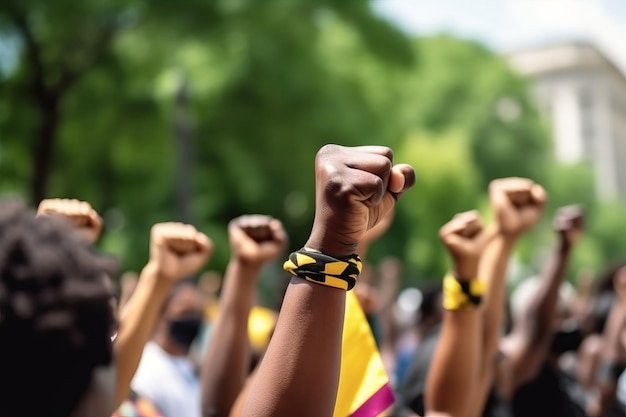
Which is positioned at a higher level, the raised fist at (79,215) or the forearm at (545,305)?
the raised fist at (79,215)

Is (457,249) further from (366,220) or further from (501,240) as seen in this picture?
(366,220)

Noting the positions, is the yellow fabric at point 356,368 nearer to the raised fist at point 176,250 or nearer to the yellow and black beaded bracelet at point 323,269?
the yellow and black beaded bracelet at point 323,269

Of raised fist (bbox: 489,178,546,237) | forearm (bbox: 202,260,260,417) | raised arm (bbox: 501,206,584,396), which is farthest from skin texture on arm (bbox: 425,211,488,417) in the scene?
raised arm (bbox: 501,206,584,396)

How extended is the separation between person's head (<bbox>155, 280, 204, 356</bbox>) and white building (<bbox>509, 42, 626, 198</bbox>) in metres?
79.1

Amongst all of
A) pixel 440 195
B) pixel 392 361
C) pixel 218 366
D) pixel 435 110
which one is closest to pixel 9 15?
pixel 392 361

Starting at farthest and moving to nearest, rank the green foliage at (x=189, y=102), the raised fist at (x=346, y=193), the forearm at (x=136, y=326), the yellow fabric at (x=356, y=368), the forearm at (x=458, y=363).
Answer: the green foliage at (x=189, y=102), the forearm at (x=458, y=363), the forearm at (x=136, y=326), the yellow fabric at (x=356, y=368), the raised fist at (x=346, y=193)

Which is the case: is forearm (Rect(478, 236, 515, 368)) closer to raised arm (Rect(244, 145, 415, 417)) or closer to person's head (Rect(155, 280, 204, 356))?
raised arm (Rect(244, 145, 415, 417))

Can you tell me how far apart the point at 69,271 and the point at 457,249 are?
156 centimetres

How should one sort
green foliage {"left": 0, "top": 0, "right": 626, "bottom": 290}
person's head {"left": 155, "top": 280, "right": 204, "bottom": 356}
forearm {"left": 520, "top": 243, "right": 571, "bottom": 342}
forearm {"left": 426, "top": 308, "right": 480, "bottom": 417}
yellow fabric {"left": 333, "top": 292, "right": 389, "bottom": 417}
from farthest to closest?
green foliage {"left": 0, "top": 0, "right": 626, "bottom": 290} → person's head {"left": 155, "top": 280, "right": 204, "bottom": 356} → forearm {"left": 520, "top": 243, "right": 571, "bottom": 342} → forearm {"left": 426, "top": 308, "right": 480, "bottom": 417} → yellow fabric {"left": 333, "top": 292, "right": 389, "bottom": 417}

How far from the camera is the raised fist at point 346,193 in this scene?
4.99ft

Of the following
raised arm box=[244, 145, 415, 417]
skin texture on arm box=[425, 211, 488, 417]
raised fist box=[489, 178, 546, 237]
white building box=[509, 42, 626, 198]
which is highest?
raised arm box=[244, 145, 415, 417]

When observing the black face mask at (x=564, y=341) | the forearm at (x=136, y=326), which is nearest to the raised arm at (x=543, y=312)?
the black face mask at (x=564, y=341)

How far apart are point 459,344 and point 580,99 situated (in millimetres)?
84084

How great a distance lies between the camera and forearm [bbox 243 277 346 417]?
153 centimetres
